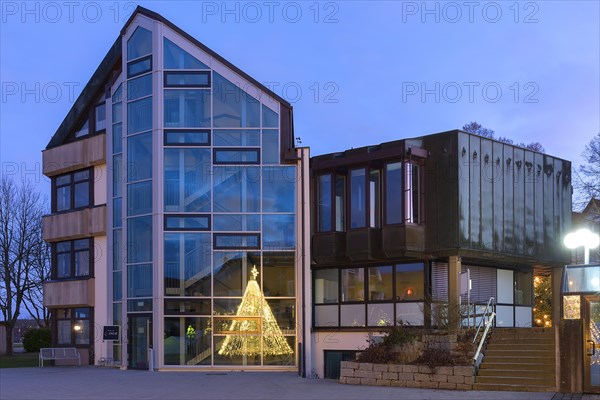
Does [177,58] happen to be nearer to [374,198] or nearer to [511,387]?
[374,198]

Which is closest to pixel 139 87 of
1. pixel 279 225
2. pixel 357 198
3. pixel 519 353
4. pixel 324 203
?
pixel 279 225

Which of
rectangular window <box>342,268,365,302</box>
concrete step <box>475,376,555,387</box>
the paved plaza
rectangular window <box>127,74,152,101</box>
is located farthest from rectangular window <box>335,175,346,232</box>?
concrete step <box>475,376,555,387</box>

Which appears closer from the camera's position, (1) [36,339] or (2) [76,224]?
(2) [76,224]

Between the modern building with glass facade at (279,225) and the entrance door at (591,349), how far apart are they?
638cm

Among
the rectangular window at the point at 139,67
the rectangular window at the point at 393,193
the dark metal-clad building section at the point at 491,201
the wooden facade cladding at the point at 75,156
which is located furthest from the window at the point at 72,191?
the dark metal-clad building section at the point at 491,201

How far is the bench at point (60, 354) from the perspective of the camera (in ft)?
102

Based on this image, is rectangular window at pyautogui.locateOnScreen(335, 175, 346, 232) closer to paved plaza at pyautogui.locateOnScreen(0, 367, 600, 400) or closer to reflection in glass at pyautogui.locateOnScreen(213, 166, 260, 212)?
reflection in glass at pyautogui.locateOnScreen(213, 166, 260, 212)

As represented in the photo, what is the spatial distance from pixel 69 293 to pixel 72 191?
3785 mm

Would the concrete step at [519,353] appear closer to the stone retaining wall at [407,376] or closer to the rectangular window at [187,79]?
the stone retaining wall at [407,376]

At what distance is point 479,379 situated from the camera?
20000mm

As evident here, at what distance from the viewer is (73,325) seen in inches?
1276

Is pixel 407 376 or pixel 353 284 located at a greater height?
pixel 353 284

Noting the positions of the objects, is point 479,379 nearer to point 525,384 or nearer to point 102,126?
point 525,384

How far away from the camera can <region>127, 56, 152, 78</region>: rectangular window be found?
2886cm
